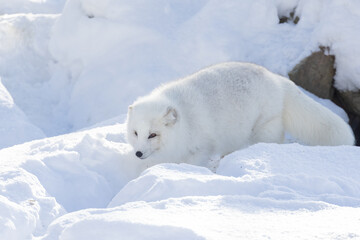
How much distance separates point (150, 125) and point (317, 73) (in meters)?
3.21

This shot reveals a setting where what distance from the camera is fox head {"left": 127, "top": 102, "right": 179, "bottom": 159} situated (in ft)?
14.6

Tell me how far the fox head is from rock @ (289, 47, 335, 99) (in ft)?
9.46

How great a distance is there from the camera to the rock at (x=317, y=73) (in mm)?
6848

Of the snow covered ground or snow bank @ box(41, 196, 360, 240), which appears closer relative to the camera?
snow bank @ box(41, 196, 360, 240)

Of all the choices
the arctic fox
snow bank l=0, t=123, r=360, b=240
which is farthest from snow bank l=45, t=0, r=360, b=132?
snow bank l=0, t=123, r=360, b=240

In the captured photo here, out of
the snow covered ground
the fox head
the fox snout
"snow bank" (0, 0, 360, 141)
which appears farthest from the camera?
"snow bank" (0, 0, 360, 141)

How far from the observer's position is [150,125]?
176 inches

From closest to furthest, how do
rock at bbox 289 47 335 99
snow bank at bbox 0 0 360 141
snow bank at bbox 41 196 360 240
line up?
snow bank at bbox 41 196 360 240, rock at bbox 289 47 335 99, snow bank at bbox 0 0 360 141

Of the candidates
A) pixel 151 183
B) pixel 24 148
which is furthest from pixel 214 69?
pixel 151 183

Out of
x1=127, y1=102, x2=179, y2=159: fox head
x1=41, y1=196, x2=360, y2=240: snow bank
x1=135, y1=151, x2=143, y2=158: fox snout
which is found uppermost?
x1=41, y1=196, x2=360, y2=240: snow bank

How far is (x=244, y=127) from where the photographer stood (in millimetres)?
4977

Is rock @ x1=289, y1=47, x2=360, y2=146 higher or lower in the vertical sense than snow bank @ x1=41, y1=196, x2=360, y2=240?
lower

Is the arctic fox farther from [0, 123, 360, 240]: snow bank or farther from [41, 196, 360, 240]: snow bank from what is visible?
[41, 196, 360, 240]: snow bank

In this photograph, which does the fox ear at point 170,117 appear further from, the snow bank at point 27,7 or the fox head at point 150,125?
the snow bank at point 27,7
